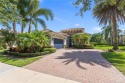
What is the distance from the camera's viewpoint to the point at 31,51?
60.3ft

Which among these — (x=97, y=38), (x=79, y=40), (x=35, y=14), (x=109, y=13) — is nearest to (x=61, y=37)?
(x=79, y=40)

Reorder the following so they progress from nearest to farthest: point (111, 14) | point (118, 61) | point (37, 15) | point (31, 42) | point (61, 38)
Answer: point (118, 61) < point (31, 42) < point (111, 14) < point (37, 15) < point (61, 38)

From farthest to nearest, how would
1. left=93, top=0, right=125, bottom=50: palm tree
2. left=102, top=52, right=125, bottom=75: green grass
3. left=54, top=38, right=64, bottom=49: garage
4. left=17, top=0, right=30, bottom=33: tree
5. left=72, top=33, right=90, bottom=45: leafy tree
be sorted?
1. left=72, top=33, right=90, bottom=45: leafy tree
2. left=54, top=38, right=64, bottom=49: garage
3. left=17, top=0, right=30, bottom=33: tree
4. left=93, top=0, right=125, bottom=50: palm tree
5. left=102, top=52, right=125, bottom=75: green grass

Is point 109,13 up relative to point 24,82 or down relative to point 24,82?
up

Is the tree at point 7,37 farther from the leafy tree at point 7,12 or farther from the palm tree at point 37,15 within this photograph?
the palm tree at point 37,15

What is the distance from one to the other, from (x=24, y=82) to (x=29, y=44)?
33.5 feet

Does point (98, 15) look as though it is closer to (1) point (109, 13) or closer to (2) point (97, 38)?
(1) point (109, 13)

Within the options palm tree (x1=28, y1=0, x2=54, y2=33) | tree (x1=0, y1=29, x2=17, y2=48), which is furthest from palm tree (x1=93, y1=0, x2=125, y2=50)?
tree (x1=0, y1=29, x2=17, y2=48)

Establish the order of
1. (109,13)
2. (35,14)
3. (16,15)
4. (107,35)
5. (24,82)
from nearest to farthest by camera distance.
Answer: (24,82) → (16,15) → (109,13) → (35,14) → (107,35)

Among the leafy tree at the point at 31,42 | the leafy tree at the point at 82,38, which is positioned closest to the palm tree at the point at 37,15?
the leafy tree at the point at 31,42

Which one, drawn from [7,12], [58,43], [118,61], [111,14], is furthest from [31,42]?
[58,43]

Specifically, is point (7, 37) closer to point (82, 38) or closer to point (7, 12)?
point (7, 12)

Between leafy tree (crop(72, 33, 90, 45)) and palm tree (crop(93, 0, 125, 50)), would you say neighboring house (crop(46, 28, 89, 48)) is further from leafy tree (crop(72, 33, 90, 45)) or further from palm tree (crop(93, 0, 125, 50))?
palm tree (crop(93, 0, 125, 50))

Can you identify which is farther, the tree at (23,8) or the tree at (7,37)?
the tree at (23,8)
